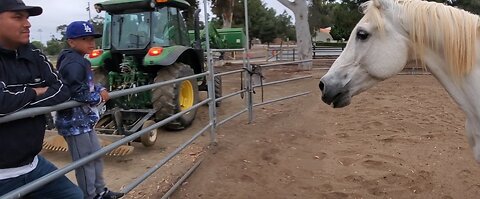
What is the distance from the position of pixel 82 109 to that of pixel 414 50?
6.34 ft

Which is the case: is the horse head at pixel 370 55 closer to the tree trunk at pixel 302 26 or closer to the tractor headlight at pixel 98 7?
the tractor headlight at pixel 98 7

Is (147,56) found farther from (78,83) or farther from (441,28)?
(441,28)

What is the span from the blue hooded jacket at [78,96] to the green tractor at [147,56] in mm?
3127

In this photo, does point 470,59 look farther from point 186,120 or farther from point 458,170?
point 186,120

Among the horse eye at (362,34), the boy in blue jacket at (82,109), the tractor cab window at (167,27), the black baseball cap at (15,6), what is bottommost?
the boy in blue jacket at (82,109)

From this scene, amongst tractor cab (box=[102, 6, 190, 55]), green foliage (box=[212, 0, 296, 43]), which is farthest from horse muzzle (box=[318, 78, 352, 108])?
green foliage (box=[212, 0, 296, 43])

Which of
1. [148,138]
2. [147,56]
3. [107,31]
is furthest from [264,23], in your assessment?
[148,138]

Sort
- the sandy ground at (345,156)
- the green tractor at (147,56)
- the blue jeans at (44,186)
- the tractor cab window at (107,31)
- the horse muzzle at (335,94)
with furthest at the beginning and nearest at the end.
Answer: the tractor cab window at (107,31) → the green tractor at (147,56) → the sandy ground at (345,156) → the horse muzzle at (335,94) → the blue jeans at (44,186)

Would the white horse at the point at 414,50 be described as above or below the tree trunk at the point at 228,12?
below

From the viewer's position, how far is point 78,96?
210 centimetres

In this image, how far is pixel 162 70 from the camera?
591 centimetres

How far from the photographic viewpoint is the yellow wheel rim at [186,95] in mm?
6391

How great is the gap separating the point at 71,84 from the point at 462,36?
2135 mm

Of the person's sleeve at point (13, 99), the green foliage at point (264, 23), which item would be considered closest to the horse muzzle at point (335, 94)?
the person's sleeve at point (13, 99)
